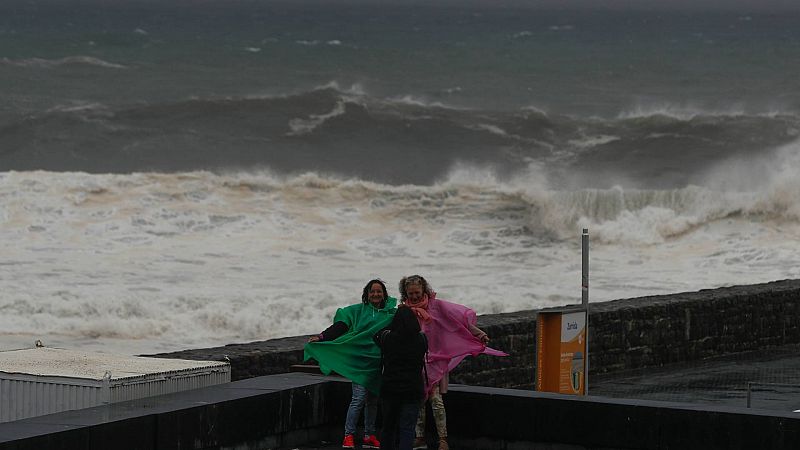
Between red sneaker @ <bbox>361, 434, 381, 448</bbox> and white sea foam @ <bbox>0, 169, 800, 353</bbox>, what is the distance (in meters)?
11.7

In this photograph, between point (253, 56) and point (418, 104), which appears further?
point (253, 56)

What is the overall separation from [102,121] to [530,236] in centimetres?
2057

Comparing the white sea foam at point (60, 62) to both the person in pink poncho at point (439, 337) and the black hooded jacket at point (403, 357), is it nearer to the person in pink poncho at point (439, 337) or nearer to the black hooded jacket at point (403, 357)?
the person in pink poncho at point (439, 337)

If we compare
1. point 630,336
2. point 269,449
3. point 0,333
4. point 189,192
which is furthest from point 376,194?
point 269,449

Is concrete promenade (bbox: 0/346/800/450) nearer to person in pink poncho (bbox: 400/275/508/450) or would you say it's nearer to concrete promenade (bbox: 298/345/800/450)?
person in pink poncho (bbox: 400/275/508/450)

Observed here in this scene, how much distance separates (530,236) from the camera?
122 ft

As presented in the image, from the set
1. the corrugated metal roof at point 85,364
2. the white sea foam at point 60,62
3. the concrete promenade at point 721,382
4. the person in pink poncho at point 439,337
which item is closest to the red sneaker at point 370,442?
the person in pink poncho at point 439,337

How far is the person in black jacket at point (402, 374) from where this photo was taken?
9.59 metres

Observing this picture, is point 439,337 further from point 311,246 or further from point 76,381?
point 311,246

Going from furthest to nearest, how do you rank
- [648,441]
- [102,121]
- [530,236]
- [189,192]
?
1. [102,121]
2. [189,192]
3. [530,236]
4. [648,441]

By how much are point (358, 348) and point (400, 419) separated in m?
0.84

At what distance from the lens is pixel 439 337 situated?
34.1 feet

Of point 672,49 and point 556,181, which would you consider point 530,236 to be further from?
point 672,49

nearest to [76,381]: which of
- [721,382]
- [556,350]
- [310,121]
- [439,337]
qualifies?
[439,337]
